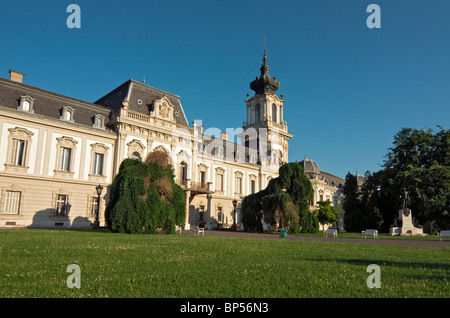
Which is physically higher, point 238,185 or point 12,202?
point 238,185

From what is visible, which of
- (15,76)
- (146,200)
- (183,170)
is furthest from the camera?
(183,170)

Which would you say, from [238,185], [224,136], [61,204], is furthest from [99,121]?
[224,136]

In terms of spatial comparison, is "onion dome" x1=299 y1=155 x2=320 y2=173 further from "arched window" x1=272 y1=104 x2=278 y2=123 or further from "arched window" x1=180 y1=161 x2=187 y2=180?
"arched window" x1=180 y1=161 x2=187 y2=180

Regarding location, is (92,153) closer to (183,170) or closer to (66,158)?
(66,158)

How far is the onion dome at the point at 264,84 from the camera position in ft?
183

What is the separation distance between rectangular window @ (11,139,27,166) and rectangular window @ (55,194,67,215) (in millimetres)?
4048

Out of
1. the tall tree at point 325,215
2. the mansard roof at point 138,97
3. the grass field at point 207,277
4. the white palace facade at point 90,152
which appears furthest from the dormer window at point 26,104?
the tall tree at point 325,215

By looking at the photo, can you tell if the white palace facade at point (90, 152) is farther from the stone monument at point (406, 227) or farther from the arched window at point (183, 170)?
the stone monument at point (406, 227)

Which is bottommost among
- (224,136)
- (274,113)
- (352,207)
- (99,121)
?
(352,207)

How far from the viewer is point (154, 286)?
18.3 feet

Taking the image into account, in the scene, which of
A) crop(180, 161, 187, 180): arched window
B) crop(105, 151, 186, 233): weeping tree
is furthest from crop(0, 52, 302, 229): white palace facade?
crop(105, 151, 186, 233): weeping tree

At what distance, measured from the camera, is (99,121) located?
32.4 meters

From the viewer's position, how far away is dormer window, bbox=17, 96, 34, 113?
90.7 ft

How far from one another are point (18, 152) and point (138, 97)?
41.1ft
